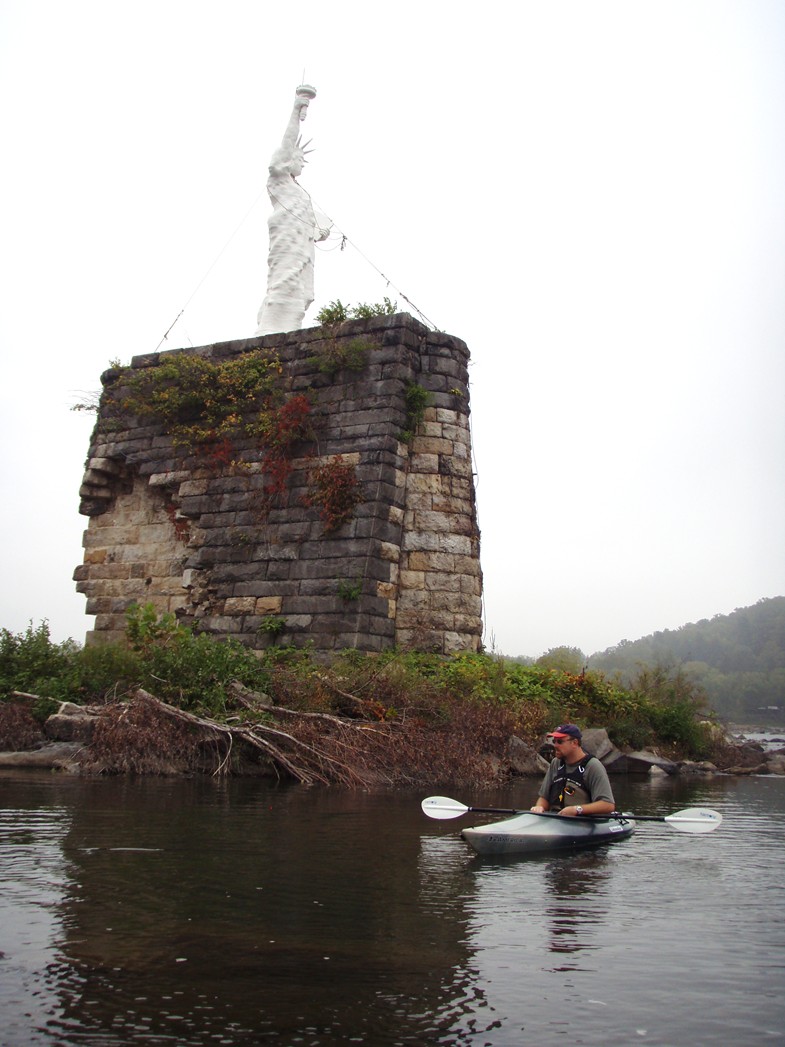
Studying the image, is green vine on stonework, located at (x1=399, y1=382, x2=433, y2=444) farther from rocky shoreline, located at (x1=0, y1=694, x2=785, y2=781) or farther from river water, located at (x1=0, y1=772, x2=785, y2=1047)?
river water, located at (x1=0, y1=772, x2=785, y2=1047)

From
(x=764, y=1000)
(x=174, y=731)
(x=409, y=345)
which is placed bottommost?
(x=764, y=1000)

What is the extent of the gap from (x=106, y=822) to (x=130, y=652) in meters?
5.25

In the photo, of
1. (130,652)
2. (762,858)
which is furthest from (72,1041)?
(130,652)

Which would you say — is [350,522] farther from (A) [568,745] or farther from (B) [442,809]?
(B) [442,809]

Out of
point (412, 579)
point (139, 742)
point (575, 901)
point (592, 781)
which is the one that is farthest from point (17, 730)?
point (575, 901)

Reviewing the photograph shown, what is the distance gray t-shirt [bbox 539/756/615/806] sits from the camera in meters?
7.92

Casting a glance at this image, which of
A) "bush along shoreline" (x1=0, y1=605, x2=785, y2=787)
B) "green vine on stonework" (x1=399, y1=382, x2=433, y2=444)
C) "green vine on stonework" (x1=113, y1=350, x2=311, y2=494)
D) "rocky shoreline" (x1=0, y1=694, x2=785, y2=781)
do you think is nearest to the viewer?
"bush along shoreline" (x1=0, y1=605, x2=785, y2=787)

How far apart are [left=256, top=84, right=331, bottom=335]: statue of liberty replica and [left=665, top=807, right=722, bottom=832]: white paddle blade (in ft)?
35.6

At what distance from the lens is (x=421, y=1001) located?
12.7 ft

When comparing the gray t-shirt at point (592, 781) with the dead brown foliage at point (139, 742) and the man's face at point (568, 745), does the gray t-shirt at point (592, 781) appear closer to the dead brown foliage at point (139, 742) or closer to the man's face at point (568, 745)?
the man's face at point (568, 745)

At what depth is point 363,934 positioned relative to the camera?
4801 millimetres

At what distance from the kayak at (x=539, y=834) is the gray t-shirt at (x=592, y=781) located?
0.60ft

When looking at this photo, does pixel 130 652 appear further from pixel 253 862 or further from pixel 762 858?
pixel 762 858

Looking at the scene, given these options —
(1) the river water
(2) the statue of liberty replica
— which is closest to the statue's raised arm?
(2) the statue of liberty replica
